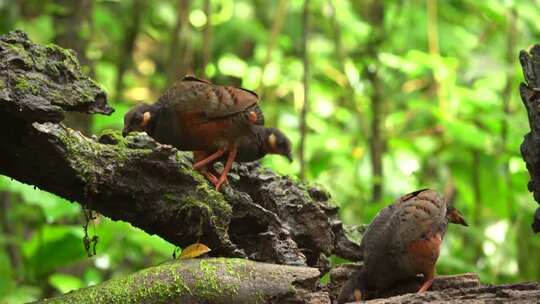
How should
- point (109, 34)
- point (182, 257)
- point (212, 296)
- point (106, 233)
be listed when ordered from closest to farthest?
1. point (212, 296)
2. point (182, 257)
3. point (106, 233)
4. point (109, 34)

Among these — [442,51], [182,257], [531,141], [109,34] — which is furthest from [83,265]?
[531,141]

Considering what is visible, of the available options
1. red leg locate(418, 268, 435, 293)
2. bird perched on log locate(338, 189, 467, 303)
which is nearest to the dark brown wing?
bird perched on log locate(338, 189, 467, 303)

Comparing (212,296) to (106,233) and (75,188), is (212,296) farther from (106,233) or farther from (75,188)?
(106,233)

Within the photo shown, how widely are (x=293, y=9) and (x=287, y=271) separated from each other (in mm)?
7174

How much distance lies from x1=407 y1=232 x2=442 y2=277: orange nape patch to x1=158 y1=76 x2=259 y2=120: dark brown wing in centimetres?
95

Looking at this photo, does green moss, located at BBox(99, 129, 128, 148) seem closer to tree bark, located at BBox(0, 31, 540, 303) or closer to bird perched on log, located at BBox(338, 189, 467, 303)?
tree bark, located at BBox(0, 31, 540, 303)

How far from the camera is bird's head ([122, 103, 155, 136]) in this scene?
362cm

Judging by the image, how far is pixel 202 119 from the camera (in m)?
3.62

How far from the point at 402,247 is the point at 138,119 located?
127 centimetres

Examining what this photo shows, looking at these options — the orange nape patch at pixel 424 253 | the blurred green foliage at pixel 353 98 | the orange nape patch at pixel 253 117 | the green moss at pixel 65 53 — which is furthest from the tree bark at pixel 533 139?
the blurred green foliage at pixel 353 98

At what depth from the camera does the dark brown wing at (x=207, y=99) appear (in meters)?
3.61

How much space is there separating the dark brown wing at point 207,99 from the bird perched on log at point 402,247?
0.82 metres

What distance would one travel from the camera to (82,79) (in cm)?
313

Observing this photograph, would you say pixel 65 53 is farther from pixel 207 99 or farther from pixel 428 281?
pixel 428 281
